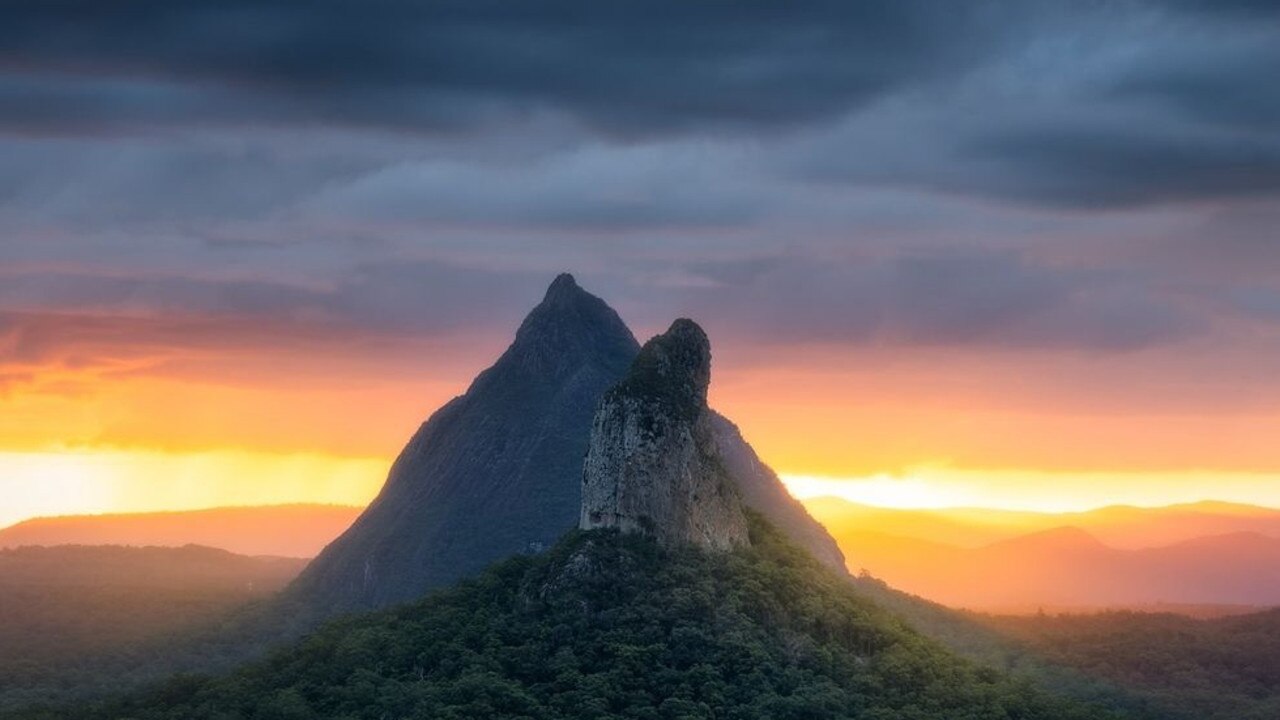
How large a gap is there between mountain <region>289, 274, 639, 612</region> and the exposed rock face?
58.7 m

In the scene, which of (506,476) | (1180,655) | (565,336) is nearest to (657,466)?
(1180,655)

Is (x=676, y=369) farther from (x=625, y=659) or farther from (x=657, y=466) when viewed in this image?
(x=625, y=659)

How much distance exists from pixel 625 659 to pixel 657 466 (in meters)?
12.5

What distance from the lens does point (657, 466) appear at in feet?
299

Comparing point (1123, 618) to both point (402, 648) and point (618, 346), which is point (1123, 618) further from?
point (402, 648)

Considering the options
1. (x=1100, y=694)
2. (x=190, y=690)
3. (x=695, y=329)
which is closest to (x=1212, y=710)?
(x=1100, y=694)

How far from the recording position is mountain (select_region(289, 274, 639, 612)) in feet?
525

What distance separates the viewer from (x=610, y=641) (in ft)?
281

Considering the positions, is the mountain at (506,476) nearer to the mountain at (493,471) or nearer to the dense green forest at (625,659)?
the mountain at (493,471)

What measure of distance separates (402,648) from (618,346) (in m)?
97.7

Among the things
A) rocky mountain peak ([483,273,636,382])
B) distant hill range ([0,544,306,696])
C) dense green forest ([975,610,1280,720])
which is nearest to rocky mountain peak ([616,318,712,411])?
dense green forest ([975,610,1280,720])

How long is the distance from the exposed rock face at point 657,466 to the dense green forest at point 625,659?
1547 mm

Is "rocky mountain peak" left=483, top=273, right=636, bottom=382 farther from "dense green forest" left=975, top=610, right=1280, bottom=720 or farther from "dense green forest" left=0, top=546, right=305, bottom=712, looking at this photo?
"dense green forest" left=975, top=610, right=1280, bottom=720

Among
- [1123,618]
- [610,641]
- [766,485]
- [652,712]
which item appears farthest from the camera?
[766,485]
